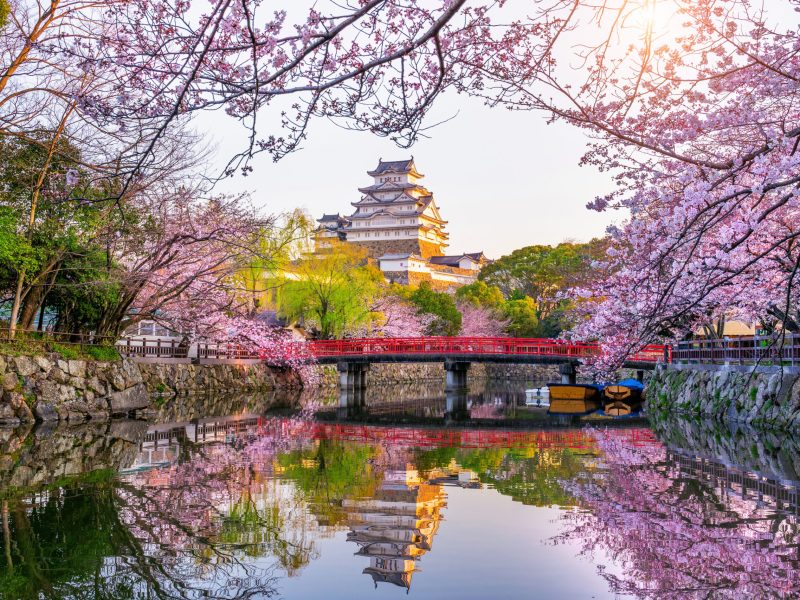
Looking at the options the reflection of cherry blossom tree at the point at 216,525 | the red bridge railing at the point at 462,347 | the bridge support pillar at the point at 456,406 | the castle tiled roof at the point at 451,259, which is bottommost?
the bridge support pillar at the point at 456,406

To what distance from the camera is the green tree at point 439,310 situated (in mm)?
47688

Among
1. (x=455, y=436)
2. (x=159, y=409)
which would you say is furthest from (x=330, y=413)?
(x=455, y=436)

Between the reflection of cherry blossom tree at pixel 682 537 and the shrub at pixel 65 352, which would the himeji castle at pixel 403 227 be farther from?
the reflection of cherry blossom tree at pixel 682 537

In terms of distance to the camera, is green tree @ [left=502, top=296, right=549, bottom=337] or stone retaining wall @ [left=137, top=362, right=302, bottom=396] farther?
green tree @ [left=502, top=296, right=549, bottom=337]

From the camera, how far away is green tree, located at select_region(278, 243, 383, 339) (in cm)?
3931

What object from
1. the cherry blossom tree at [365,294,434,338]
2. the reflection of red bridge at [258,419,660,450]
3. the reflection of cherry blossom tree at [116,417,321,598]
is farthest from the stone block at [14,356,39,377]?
the cherry blossom tree at [365,294,434,338]

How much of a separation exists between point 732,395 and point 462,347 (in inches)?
696

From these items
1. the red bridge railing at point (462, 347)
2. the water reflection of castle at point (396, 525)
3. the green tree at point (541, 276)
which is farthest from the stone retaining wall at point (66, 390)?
the green tree at point (541, 276)

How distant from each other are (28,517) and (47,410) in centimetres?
957

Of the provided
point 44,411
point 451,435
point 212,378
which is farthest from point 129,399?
point 212,378

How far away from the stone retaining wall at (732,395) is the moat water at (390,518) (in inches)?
52.3

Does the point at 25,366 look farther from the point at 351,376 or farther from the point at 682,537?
the point at 351,376

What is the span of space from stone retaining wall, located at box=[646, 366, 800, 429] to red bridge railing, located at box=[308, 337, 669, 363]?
4892mm

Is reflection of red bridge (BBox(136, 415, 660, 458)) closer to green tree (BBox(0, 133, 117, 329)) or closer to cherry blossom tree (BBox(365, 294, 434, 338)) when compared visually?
green tree (BBox(0, 133, 117, 329))
